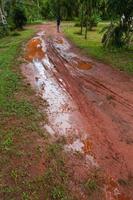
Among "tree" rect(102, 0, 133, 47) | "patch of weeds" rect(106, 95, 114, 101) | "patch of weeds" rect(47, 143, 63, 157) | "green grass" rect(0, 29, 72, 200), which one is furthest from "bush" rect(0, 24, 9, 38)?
"patch of weeds" rect(47, 143, 63, 157)

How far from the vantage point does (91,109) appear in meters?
9.70

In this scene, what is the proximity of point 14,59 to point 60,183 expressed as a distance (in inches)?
428

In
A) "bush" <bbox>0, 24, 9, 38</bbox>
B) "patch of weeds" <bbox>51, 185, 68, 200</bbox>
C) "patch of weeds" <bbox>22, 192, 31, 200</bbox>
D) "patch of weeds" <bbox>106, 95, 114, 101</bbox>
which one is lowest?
"bush" <bbox>0, 24, 9, 38</bbox>

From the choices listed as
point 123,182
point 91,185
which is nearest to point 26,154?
point 91,185

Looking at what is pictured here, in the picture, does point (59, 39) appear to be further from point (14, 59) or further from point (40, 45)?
point (14, 59)

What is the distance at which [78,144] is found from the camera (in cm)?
775

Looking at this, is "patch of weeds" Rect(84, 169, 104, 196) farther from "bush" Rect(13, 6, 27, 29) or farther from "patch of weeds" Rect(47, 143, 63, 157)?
"bush" Rect(13, 6, 27, 29)

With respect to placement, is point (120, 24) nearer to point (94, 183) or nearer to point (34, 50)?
point (34, 50)

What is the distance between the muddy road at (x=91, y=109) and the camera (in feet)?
23.1

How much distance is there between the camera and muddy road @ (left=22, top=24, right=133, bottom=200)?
7028 millimetres

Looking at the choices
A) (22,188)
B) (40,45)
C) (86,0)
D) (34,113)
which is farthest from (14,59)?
(22,188)

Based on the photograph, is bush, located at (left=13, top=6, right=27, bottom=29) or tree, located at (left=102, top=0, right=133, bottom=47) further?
bush, located at (left=13, top=6, right=27, bottom=29)

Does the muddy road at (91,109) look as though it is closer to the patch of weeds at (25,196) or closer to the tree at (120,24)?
the patch of weeds at (25,196)

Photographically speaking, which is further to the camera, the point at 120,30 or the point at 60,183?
the point at 120,30
